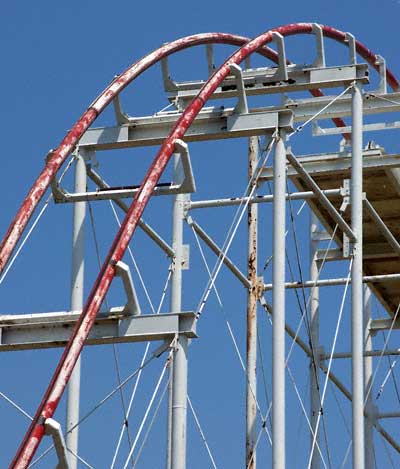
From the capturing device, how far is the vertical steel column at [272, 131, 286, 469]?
26.2 m

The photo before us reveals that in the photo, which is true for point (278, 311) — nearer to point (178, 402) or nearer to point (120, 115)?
point (178, 402)

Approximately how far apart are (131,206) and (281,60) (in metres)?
4.08

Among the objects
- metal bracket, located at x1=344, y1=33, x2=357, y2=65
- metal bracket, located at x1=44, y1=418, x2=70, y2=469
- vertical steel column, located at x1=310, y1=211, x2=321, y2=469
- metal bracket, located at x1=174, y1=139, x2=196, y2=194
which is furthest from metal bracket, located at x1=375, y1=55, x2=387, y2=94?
metal bracket, located at x1=44, y1=418, x2=70, y2=469

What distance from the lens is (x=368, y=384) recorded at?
126 ft

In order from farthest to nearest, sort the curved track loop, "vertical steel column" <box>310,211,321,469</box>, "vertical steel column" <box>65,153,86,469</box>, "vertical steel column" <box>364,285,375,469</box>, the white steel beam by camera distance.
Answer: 1. "vertical steel column" <box>364,285,375,469</box>
2. "vertical steel column" <box>310,211,321,469</box>
3. "vertical steel column" <box>65,153,86,469</box>
4. the white steel beam
5. the curved track loop

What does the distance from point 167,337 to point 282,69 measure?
518cm

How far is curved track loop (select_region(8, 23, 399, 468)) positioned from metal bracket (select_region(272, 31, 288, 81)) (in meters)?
0.45

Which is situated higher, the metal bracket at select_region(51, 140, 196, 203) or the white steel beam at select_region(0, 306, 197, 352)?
the metal bracket at select_region(51, 140, 196, 203)

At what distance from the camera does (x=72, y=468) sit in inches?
1033

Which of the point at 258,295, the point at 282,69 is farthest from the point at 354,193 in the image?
the point at 258,295

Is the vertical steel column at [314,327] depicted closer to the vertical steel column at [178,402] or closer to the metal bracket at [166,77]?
the vertical steel column at [178,402]

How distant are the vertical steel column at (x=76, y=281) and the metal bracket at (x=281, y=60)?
2941mm

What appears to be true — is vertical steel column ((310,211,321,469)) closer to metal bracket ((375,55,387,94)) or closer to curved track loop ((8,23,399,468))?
metal bracket ((375,55,387,94))

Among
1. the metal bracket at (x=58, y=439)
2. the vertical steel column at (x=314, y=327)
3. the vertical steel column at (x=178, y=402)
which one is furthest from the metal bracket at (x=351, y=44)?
the metal bracket at (x=58, y=439)
